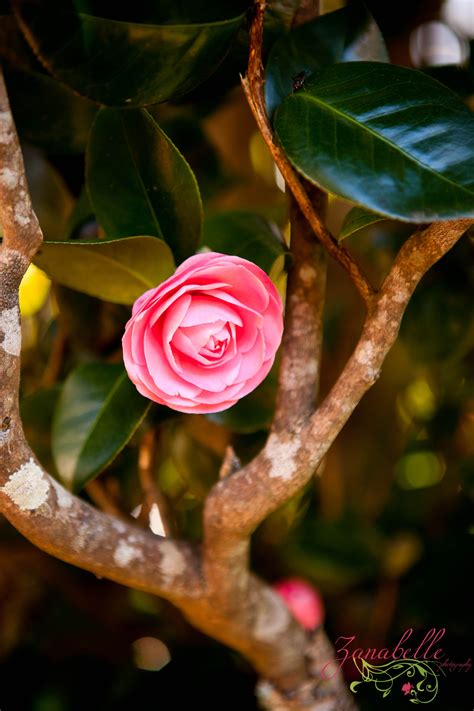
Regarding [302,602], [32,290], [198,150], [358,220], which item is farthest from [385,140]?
Answer: [32,290]

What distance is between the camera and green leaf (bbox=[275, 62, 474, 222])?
1.63 feet

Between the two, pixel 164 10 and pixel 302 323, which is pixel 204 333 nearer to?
pixel 302 323

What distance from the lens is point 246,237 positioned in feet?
2.50

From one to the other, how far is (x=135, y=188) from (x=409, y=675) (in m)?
0.68

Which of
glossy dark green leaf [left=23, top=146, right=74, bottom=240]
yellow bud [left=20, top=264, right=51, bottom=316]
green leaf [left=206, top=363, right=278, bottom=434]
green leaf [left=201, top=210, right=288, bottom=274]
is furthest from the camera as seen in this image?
yellow bud [left=20, top=264, right=51, bottom=316]

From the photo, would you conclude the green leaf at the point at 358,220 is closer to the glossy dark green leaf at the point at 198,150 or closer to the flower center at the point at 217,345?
the flower center at the point at 217,345

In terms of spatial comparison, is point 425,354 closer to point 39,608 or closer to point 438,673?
point 438,673

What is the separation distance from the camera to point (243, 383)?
0.59 m

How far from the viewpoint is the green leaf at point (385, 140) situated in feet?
1.63

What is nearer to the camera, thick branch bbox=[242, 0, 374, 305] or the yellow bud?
thick branch bbox=[242, 0, 374, 305]

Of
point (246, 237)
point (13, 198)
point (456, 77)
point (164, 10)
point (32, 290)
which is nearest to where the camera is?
point (13, 198)

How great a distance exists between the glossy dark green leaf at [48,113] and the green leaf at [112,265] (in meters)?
0.23

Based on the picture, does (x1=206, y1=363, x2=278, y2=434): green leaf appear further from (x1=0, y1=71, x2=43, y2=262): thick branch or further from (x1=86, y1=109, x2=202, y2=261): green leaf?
(x1=0, y1=71, x2=43, y2=262): thick branch

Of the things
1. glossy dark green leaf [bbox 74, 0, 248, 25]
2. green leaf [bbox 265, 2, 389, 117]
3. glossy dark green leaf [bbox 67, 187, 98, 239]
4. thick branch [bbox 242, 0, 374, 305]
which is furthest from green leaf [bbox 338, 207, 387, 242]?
glossy dark green leaf [bbox 67, 187, 98, 239]
